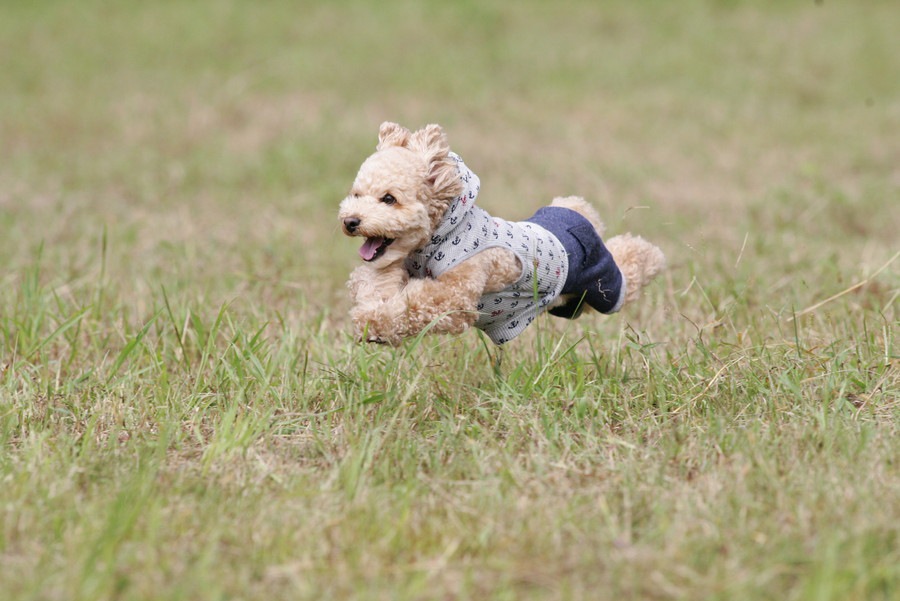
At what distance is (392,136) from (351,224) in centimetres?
36

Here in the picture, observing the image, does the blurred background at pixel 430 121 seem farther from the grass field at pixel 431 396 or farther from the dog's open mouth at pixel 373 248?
the dog's open mouth at pixel 373 248

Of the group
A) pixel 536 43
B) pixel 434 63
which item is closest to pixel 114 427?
pixel 434 63

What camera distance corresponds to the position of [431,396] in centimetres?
300

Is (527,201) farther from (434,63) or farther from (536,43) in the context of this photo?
(536,43)

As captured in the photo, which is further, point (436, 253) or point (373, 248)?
point (436, 253)

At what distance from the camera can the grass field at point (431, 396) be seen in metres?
2.15

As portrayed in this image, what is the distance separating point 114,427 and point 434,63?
27.9 ft

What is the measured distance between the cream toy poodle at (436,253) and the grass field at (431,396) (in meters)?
0.30

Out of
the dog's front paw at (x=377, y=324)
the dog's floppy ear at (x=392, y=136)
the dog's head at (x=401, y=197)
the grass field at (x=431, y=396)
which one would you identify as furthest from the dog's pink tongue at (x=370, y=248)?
the grass field at (x=431, y=396)

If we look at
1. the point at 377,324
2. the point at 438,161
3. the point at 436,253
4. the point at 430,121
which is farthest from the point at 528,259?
the point at 430,121

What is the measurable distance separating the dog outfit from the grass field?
19cm

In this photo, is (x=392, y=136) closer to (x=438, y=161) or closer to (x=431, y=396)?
(x=438, y=161)

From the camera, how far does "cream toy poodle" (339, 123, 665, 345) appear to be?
2.50m

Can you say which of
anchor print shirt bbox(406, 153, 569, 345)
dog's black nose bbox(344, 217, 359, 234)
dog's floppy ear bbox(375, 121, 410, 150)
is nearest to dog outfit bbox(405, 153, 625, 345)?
anchor print shirt bbox(406, 153, 569, 345)
